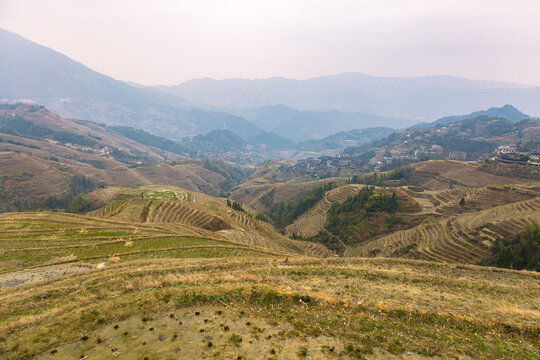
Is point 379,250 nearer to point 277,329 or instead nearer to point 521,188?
point 521,188

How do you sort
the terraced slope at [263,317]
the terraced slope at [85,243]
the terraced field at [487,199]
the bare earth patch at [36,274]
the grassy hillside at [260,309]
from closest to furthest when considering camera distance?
1. the terraced slope at [263,317]
2. the grassy hillside at [260,309]
3. the bare earth patch at [36,274]
4. the terraced slope at [85,243]
5. the terraced field at [487,199]

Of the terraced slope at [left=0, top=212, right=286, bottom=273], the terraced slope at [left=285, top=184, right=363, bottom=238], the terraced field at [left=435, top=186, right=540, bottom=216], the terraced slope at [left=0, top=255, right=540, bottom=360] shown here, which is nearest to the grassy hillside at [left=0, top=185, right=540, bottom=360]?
the terraced slope at [left=0, top=255, right=540, bottom=360]

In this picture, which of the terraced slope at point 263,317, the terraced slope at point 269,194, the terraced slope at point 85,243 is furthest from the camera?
the terraced slope at point 269,194

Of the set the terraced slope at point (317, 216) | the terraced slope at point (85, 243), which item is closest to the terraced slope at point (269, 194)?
the terraced slope at point (317, 216)

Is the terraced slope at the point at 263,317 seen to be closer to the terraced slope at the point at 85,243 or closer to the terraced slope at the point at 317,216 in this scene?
the terraced slope at the point at 85,243

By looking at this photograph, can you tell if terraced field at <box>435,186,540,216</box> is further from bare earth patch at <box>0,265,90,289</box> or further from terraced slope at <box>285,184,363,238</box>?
bare earth patch at <box>0,265,90,289</box>
